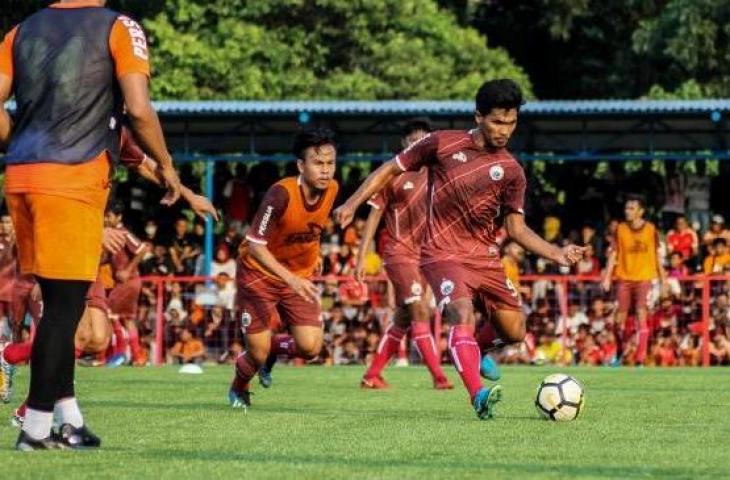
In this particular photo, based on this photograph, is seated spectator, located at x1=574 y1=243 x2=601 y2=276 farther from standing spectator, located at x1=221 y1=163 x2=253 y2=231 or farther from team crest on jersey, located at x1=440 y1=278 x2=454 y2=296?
team crest on jersey, located at x1=440 y1=278 x2=454 y2=296

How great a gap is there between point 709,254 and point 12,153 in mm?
17889

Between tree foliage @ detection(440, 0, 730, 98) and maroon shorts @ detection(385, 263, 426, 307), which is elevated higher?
tree foliage @ detection(440, 0, 730, 98)

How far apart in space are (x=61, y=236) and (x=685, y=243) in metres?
18.3

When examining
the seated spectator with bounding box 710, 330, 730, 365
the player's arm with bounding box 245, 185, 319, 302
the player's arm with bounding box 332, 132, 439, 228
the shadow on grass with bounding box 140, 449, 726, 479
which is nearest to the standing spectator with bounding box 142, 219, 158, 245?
the seated spectator with bounding box 710, 330, 730, 365

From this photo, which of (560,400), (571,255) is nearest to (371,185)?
(571,255)

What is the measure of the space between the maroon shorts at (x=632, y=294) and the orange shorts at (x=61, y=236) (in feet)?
51.5

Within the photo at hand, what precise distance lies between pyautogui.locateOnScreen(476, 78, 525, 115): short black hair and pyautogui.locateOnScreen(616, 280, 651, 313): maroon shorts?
1197 centimetres

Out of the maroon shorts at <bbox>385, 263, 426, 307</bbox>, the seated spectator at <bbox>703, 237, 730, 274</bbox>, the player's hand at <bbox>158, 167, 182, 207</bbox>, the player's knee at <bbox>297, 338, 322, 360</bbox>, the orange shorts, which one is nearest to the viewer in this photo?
the orange shorts

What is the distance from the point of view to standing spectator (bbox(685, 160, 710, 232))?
88.8 feet

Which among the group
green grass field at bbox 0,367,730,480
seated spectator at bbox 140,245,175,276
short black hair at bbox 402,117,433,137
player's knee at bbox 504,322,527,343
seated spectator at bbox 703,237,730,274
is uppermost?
short black hair at bbox 402,117,433,137

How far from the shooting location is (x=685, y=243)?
25469mm

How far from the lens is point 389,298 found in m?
24.2

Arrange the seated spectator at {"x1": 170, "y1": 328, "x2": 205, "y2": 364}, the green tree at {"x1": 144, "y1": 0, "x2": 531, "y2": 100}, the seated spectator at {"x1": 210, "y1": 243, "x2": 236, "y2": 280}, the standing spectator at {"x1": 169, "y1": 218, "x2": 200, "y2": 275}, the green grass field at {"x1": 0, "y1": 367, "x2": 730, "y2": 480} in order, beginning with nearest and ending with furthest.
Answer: the green grass field at {"x1": 0, "y1": 367, "x2": 730, "y2": 480}
the seated spectator at {"x1": 170, "y1": 328, "x2": 205, "y2": 364}
the seated spectator at {"x1": 210, "y1": 243, "x2": 236, "y2": 280}
the standing spectator at {"x1": 169, "y1": 218, "x2": 200, "y2": 275}
the green tree at {"x1": 144, "y1": 0, "x2": 531, "y2": 100}

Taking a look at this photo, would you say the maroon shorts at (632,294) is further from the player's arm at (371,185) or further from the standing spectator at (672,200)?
the player's arm at (371,185)
